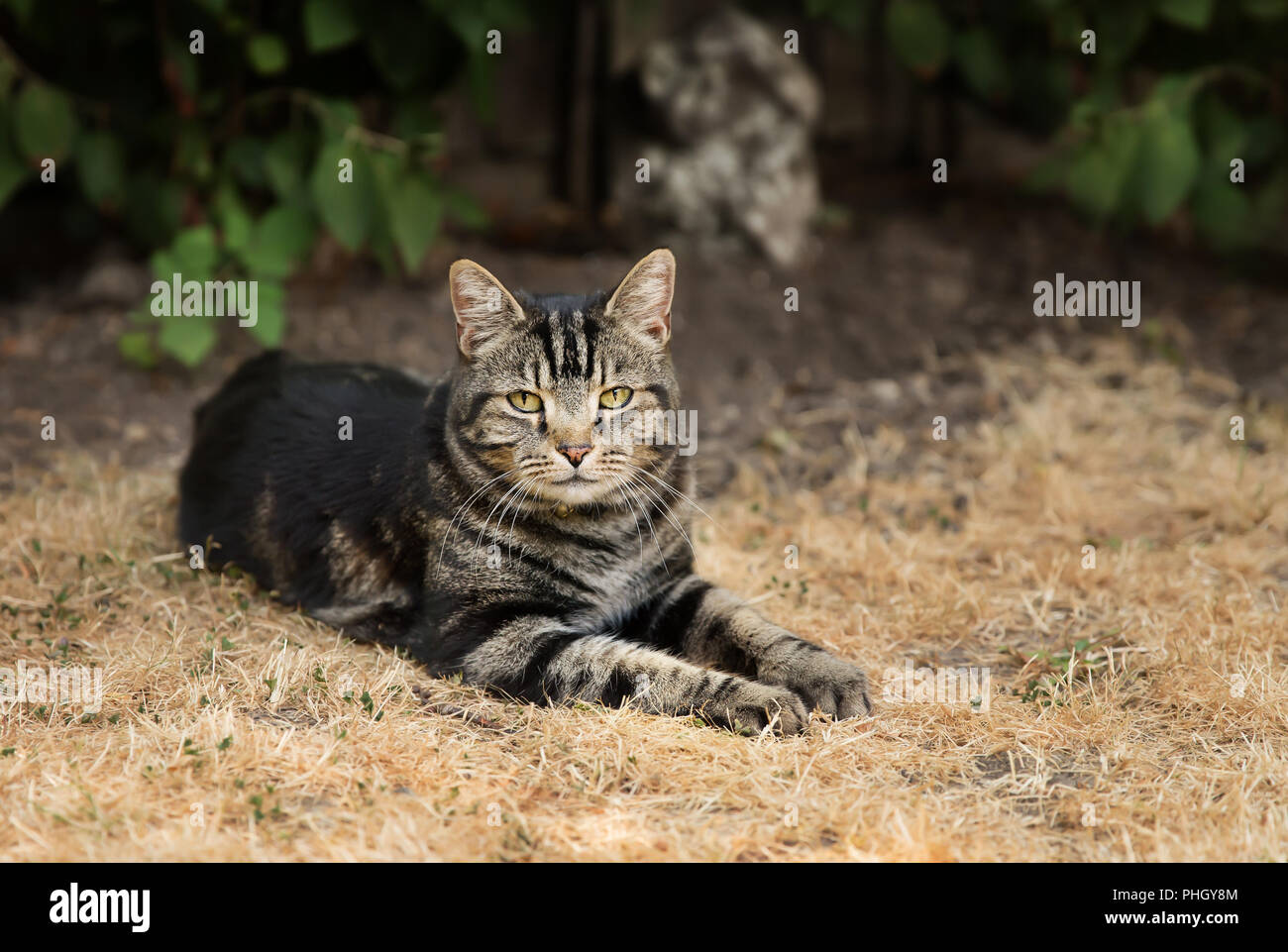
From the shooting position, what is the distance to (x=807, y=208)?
6469 mm

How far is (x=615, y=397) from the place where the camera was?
10.4 ft

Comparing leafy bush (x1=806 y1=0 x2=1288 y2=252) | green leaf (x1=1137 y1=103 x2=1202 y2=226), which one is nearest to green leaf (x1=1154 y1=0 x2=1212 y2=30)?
leafy bush (x1=806 y1=0 x2=1288 y2=252)

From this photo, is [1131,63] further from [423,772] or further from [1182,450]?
[423,772]

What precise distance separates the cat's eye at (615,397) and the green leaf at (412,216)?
2209mm

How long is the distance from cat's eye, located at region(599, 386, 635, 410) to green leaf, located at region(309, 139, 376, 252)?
2.28 m

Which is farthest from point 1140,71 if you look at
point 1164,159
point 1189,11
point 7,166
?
point 7,166

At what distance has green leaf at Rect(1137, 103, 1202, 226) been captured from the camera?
538cm

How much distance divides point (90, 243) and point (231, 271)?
1589 mm

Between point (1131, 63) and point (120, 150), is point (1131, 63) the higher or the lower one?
the higher one

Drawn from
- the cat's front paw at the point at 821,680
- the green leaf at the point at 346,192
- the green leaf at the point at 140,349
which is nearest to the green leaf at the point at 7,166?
the green leaf at the point at 140,349

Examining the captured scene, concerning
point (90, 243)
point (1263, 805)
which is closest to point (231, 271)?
point (90, 243)

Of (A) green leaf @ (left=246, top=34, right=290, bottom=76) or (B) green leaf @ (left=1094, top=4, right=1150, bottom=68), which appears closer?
(A) green leaf @ (left=246, top=34, right=290, bottom=76)

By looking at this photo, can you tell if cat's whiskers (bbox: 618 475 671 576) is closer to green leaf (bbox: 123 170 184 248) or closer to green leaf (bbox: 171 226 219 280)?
green leaf (bbox: 171 226 219 280)

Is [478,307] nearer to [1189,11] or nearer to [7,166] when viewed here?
[7,166]
